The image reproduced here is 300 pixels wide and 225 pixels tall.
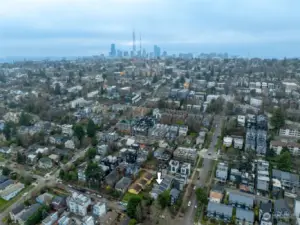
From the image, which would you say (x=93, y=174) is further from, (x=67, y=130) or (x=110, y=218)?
(x=67, y=130)

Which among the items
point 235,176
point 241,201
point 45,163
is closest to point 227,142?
point 235,176

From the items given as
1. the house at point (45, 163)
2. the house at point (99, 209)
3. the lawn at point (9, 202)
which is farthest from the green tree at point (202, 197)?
the house at point (45, 163)

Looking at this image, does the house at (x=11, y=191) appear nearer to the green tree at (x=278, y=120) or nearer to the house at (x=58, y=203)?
the house at (x=58, y=203)

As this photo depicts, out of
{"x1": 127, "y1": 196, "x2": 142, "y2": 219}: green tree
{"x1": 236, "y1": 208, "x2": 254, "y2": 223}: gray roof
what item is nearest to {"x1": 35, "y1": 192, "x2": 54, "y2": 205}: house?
{"x1": 127, "y1": 196, "x2": 142, "y2": 219}: green tree

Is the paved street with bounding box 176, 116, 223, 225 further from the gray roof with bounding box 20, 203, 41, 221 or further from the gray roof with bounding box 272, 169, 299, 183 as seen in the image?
the gray roof with bounding box 20, 203, 41, 221

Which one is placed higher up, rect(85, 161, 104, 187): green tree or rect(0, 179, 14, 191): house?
rect(85, 161, 104, 187): green tree

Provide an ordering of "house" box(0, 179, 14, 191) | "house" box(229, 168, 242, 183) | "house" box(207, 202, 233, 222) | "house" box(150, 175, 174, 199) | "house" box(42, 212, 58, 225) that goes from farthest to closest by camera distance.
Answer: "house" box(229, 168, 242, 183)
"house" box(0, 179, 14, 191)
"house" box(150, 175, 174, 199)
"house" box(207, 202, 233, 222)
"house" box(42, 212, 58, 225)

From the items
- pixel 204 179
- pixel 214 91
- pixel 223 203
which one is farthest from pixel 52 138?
pixel 214 91
